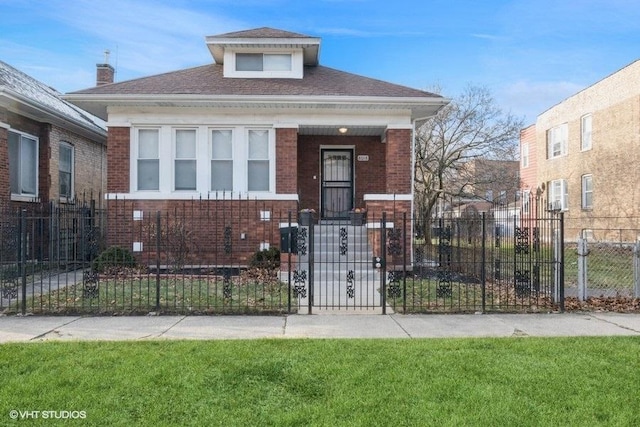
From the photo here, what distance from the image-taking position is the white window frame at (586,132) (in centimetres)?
2341

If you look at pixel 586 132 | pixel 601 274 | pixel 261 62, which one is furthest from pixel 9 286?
pixel 586 132

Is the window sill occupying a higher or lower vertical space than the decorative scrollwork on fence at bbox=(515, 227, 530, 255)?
Answer: higher

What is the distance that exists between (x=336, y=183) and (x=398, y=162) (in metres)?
2.87

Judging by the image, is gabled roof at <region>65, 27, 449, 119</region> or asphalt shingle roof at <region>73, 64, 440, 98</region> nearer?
gabled roof at <region>65, 27, 449, 119</region>

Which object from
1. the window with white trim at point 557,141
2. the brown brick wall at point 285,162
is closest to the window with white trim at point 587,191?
the window with white trim at point 557,141

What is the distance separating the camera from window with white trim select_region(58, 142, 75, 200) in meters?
15.8

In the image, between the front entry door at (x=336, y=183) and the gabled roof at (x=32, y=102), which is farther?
the front entry door at (x=336, y=183)

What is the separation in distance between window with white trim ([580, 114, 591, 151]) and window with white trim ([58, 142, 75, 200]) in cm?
2233

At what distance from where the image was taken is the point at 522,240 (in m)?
9.08

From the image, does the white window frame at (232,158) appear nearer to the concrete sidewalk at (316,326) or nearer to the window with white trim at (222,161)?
the window with white trim at (222,161)

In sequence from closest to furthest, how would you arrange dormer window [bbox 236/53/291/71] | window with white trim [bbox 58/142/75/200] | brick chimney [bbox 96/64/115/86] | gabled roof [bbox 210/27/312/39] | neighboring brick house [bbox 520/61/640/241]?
gabled roof [bbox 210/27/312/39], dormer window [bbox 236/53/291/71], window with white trim [bbox 58/142/75/200], brick chimney [bbox 96/64/115/86], neighboring brick house [bbox 520/61/640/241]

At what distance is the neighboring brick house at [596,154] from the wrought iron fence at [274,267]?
1158 centimetres

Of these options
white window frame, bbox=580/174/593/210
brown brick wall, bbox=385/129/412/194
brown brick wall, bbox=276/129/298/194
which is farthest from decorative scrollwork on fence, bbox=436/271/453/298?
white window frame, bbox=580/174/593/210

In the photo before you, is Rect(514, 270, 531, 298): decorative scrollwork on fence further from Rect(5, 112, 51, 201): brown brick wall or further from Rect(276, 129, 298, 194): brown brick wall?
Rect(5, 112, 51, 201): brown brick wall
